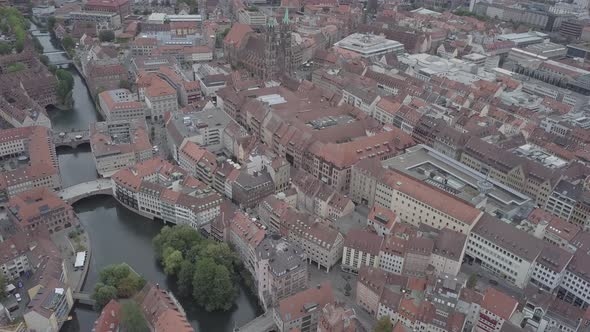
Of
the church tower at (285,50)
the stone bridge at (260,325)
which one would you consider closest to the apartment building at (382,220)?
the stone bridge at (260,325)

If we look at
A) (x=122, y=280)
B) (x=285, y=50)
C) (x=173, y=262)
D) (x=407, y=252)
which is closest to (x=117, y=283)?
(x=122, y=280)

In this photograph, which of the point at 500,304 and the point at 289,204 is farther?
the point at 289,204

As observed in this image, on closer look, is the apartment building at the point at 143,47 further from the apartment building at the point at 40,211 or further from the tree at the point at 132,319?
the tree at the point at 132,319

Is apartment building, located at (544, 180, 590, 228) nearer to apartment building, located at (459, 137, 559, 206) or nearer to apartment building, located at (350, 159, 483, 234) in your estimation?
apartment building, located at (459, 137, 559, 206)

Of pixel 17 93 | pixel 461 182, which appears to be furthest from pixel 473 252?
pixel 17 93

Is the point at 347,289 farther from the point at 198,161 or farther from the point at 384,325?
the point at 198,161

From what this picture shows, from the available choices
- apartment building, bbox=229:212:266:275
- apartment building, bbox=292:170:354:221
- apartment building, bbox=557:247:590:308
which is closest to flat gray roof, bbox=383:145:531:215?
apartment building, bbox=292:170:354:221
